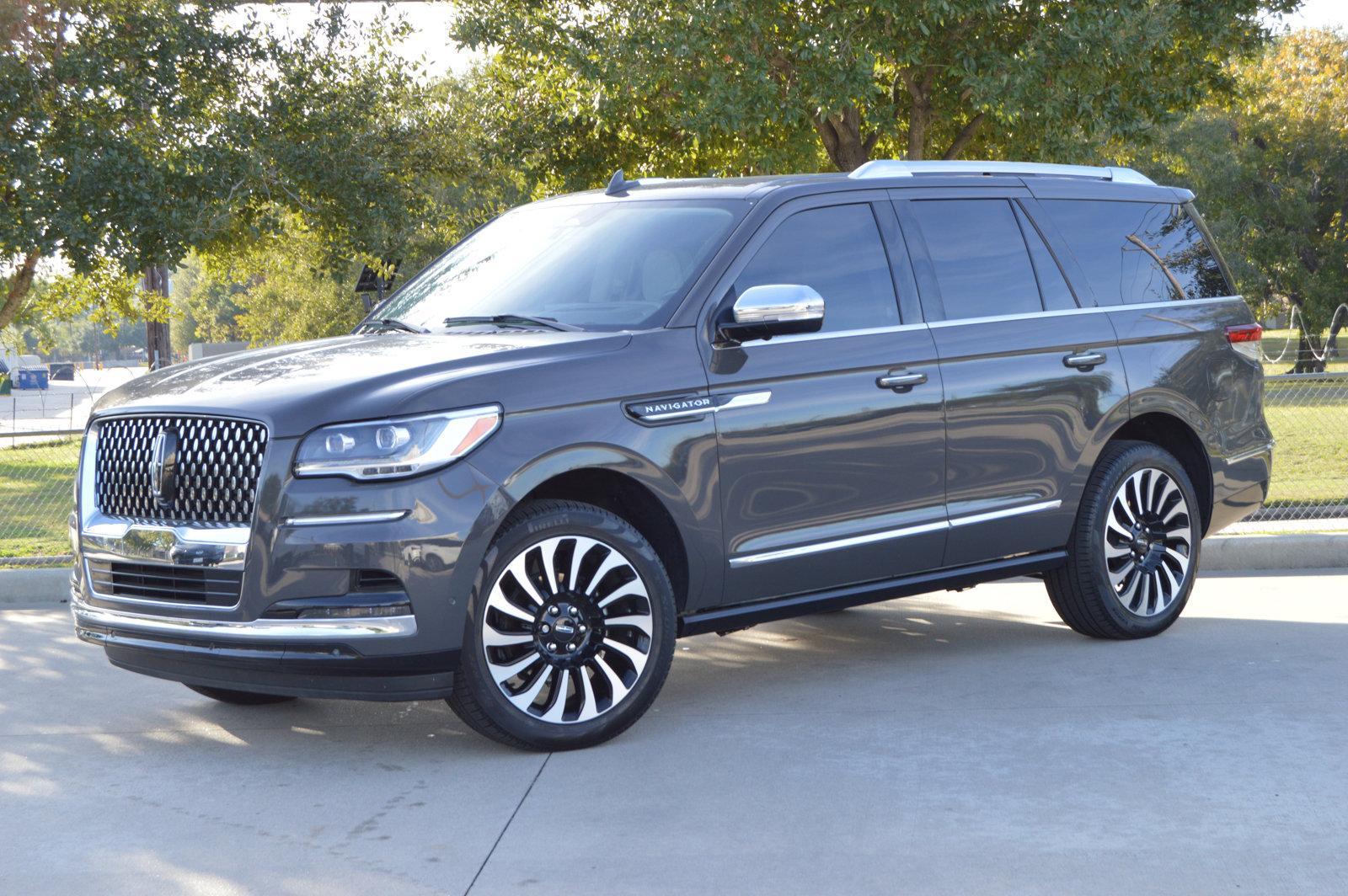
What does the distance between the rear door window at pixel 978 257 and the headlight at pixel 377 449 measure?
252cm

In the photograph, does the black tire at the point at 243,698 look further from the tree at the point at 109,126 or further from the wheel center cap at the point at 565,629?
the tree at the point at 109,126

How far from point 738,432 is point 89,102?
13822mm

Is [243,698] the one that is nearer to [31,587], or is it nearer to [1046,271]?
[31,587]

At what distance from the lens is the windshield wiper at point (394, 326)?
21.2ft

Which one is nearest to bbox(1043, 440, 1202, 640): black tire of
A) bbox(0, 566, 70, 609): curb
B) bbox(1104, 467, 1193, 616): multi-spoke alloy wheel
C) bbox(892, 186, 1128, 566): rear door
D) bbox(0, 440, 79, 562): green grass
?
bbox(1104, 467, 1193, 616): multi-spoke alloy wheel

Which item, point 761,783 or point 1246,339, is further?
point 1246,339

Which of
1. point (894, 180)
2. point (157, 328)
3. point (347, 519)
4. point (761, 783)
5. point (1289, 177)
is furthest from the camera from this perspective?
point (1289, 177)

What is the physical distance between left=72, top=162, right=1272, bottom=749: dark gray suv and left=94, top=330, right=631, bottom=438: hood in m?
0.02

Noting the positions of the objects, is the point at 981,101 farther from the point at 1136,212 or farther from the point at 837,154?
the point at 1136,212

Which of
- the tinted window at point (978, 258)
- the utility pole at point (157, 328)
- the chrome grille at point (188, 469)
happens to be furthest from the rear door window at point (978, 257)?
the utility pole at point (157, 328)

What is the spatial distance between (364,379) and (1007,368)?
2879mm

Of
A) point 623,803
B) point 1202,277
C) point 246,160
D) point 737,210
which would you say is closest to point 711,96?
point 246,160

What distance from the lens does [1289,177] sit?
1860 inches

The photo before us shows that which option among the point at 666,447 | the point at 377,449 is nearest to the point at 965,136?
the point at 666,447
